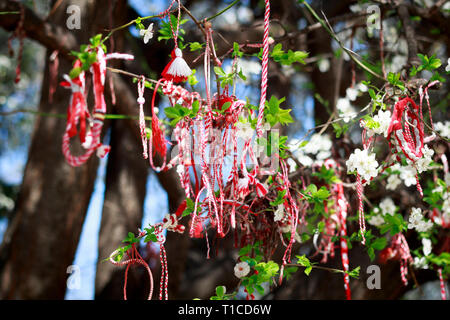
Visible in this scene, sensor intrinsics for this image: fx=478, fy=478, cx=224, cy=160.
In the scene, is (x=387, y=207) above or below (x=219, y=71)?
below

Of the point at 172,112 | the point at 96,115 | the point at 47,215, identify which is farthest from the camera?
the point at 47,215

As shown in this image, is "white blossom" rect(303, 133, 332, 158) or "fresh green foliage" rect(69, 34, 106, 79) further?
"white blossom" rect(303, 133, 332, 158)

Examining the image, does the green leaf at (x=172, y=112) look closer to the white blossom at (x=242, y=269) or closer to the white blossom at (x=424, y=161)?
the white blossom at (x=242, y=269)

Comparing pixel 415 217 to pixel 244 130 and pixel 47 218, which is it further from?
pixel 47 218

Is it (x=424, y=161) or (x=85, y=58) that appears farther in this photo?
(x=424, y=161)

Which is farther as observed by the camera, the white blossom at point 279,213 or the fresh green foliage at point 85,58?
the white blossom at point 279,213

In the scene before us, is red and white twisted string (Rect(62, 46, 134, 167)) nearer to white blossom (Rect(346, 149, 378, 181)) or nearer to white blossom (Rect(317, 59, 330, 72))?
white blossom (Rect(346, 149, 378, 181))

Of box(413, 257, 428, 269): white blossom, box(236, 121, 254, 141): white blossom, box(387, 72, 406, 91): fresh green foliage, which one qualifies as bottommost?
box(413, 257, 428, 269): white blossom

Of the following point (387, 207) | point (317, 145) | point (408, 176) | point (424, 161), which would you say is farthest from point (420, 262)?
point (424, 161)

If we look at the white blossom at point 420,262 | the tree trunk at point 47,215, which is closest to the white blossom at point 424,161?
the white blossom at point 420,262

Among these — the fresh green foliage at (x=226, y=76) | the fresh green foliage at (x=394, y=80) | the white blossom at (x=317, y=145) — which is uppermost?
the white blossom at (x=317, y=145)

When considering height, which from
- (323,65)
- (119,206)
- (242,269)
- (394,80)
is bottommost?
(242,269)

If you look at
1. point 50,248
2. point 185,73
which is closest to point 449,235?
point 185,73

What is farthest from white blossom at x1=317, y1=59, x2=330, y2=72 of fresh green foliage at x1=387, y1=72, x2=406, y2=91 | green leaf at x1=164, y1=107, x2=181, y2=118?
green leaf at x1=164, y1=107, x2=181, y2=118
